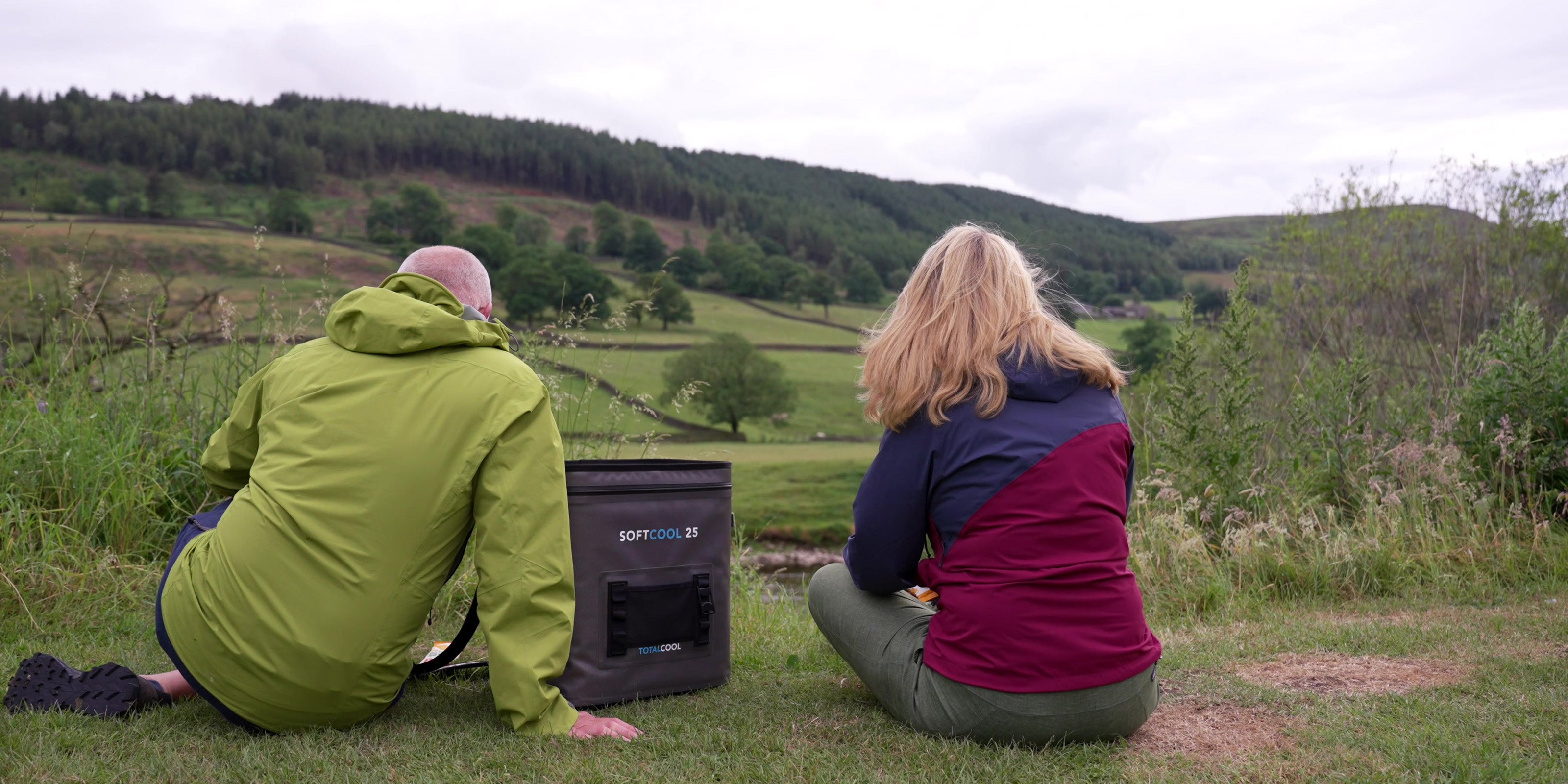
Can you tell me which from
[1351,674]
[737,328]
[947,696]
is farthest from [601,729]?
[737,328]

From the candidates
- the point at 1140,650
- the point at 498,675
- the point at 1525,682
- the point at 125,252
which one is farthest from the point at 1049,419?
the point at 125,252

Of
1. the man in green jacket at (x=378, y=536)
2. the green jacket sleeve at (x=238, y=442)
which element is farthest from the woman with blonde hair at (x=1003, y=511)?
the green jacket sleeve at (x=238, y=442)

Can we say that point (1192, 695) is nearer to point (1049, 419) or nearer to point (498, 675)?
point (1049, 419)

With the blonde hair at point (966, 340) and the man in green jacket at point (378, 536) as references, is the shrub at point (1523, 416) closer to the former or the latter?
the blonde hair at point (966, 340)

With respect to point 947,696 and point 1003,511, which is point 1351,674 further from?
point 1003,511

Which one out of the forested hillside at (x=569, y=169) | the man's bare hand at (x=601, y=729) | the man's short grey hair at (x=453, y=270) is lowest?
the man's bare hand at (x=601, y=729)

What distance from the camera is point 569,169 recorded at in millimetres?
101625

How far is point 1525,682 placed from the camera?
3.35 meters

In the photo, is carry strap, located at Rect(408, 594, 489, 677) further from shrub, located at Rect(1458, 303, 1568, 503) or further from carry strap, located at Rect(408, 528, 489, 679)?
shrub, located at Rect(1458, 303, 1568, 503)

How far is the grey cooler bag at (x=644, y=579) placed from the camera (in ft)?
10.00

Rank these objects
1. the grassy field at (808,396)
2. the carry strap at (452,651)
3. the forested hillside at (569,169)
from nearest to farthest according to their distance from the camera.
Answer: the carry strap at (452,651), the grassy field at (808,396), the forested hillside at (569,169)

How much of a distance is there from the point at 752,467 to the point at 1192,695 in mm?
33476

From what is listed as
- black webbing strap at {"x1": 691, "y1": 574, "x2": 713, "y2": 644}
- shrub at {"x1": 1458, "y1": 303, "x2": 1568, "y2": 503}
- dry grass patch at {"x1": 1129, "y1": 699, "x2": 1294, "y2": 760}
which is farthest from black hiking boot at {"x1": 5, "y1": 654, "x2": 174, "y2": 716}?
shrub at {"x1": 1458, "y1": 303, "x2": 1568, "y2": 503}

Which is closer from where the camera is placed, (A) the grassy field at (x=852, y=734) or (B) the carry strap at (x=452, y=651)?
(A) the grassy field at (x=852, y=734)
